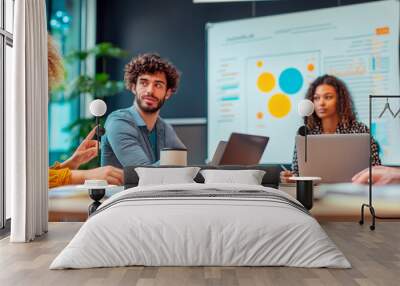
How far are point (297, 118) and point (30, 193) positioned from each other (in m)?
3.40

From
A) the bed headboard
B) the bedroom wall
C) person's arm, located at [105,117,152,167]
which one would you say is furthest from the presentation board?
person's arm, located at [105,117,152,167]

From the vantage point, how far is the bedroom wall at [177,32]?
6.83 meters

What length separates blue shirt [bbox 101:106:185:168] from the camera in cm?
621

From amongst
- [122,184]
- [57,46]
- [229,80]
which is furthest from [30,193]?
[229,80]

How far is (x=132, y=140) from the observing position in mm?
6316

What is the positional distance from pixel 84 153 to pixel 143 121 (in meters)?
0.84

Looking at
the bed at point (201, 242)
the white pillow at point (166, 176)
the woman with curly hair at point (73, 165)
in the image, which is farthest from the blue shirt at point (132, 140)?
the bed at point (201, 242)

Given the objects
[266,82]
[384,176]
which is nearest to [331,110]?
[266,82]

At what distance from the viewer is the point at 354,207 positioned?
585 cm

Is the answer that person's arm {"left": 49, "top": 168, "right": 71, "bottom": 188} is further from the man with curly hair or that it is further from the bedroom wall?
the bedroom wall

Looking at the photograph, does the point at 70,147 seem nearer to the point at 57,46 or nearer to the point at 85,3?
the point at 57,46

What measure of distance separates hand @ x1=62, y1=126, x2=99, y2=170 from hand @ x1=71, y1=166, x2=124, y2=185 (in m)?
0.14

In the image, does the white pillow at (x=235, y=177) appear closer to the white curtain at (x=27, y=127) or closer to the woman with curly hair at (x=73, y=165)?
the woman with curly hair at (x=73, y=165)

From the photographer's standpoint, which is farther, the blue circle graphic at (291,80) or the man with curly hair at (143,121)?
the blue circle graphic at (291,80)
